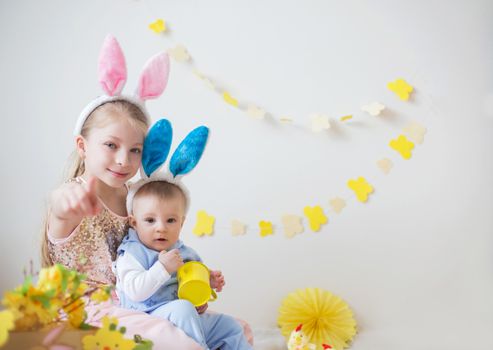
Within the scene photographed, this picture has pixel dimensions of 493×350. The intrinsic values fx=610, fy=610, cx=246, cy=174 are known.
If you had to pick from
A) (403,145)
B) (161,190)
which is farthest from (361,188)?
(161,190)

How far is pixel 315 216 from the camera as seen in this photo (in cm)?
205

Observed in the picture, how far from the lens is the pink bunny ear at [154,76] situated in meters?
1.44

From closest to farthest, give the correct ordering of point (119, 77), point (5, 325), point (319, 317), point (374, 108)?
point (5, 325), point (119, 77), point (319, 317), point (374, 108)

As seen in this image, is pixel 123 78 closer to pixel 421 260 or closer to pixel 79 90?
pixel 79 90

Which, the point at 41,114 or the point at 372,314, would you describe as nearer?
the point at 41,114

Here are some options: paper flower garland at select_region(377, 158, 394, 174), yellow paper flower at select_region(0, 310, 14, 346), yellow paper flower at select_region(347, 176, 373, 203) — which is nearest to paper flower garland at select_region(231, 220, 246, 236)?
yellow paper flower at select_region(347, 176, 373, 203)

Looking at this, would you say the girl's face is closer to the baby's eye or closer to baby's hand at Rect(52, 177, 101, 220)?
the baby's eye

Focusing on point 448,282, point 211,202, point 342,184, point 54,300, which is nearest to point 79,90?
point 211,202

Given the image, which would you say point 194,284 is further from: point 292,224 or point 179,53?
point 179,53

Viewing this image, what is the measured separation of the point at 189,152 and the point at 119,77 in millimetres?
237

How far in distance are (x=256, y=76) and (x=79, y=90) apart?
579 mm

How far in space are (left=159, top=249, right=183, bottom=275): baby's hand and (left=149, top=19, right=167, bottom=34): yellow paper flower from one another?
923 mm

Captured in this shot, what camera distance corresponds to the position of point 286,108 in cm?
204

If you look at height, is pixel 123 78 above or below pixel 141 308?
above
